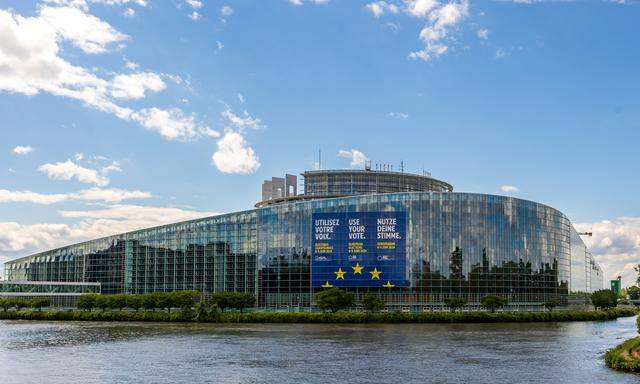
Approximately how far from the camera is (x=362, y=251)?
153500 mm

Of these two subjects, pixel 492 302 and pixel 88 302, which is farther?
pixel 88 302

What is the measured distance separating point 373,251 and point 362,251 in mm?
2388

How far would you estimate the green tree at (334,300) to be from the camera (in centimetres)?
13488

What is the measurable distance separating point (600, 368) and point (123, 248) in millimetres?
143726

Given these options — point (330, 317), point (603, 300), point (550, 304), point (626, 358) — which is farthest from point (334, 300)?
point (603, 300)

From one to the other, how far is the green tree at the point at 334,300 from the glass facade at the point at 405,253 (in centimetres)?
1711

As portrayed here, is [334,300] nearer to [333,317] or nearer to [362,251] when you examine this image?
[333,317]

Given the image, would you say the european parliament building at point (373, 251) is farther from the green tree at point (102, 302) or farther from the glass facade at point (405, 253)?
the green tree at point (102, 302)

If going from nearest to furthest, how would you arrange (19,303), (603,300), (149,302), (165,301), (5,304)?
(165,301) → (149,302) → (5,304) → (19,303) → (603,300)

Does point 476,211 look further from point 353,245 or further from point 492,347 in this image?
point 492,347

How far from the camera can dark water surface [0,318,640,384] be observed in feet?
191

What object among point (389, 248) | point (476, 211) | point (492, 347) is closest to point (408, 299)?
point (389, 248)

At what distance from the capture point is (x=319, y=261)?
156875 mm

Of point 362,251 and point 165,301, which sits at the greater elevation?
point 362,251
